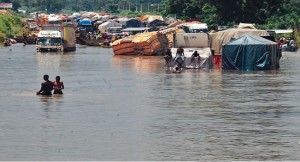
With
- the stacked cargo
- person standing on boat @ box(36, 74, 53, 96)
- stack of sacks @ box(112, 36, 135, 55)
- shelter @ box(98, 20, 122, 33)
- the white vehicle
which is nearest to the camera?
person standing on boat @ box(36, 74, 53, 96)

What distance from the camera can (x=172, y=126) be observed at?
2298 cm

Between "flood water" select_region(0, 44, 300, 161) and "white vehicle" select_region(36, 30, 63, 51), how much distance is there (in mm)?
29690

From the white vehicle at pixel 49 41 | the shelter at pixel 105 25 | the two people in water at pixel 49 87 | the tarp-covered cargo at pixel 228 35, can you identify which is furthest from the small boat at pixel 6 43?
the two people in water at pixel 49 87

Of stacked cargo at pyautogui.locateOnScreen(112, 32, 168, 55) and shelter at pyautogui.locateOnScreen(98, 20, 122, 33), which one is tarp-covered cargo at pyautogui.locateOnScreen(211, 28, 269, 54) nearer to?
stacked cargo at pyautogui.locateOnScreen(112, 32, 168, 55)

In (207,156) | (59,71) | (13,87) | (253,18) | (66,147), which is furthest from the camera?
(253,18)

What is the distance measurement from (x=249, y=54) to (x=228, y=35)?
1025cm

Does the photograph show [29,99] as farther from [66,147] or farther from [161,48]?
[161,48]

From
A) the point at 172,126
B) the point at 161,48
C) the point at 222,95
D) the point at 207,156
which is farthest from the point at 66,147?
the point at 161,48

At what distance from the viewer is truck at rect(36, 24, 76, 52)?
7419cm

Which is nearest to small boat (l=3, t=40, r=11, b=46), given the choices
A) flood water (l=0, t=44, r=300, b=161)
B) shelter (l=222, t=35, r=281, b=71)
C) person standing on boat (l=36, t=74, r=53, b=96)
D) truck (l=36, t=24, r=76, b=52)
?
truck (l=36, t=24, r=76, b=52)

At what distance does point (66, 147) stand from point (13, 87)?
17298mm

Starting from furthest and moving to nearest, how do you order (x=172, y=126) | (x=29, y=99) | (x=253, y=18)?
(x=253, y=18)
(x=29, y=99)
(x=172, y=126)

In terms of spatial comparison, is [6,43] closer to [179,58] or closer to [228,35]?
[228,35]

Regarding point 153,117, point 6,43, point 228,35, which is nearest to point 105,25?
point 6,43
